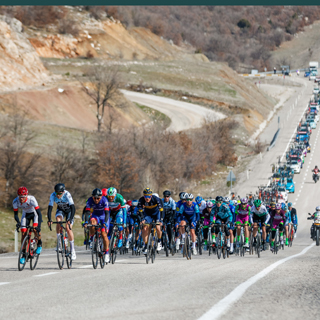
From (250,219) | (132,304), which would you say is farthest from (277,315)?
(250,219)

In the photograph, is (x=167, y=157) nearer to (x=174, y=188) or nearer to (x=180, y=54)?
(x=174, y=188)

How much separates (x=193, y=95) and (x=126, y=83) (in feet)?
41.4

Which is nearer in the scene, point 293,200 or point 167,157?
point 293,200

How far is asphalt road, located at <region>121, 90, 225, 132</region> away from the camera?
85688 millimetres

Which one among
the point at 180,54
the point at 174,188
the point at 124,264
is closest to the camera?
the point at 124,264

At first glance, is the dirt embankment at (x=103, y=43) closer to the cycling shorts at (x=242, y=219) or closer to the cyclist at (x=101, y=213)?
the cycling shorts at (x=242, y=219)

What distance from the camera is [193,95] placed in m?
106

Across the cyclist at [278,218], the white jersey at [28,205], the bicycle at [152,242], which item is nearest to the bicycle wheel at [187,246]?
the bicycle at [152,242]

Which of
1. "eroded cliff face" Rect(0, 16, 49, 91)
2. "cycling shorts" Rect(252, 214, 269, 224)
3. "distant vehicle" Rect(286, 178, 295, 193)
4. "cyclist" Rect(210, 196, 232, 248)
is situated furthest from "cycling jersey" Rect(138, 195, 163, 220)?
"eroded cliff face" Rect(0, 16, 49, 91)

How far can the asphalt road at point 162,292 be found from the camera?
7492 mm

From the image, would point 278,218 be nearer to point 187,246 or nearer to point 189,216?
point 189,216

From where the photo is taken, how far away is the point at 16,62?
72188 mm

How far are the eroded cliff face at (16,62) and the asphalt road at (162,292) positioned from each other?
55791 millimetres

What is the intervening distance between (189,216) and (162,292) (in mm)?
9125
